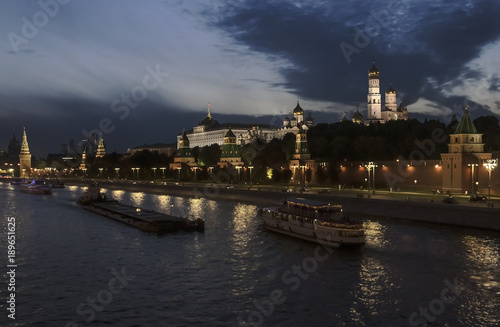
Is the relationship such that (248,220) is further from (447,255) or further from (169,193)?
(169,193)

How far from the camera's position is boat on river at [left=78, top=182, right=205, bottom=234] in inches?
Result: 1900

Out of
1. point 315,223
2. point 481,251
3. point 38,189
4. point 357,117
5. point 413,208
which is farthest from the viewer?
point 357,117

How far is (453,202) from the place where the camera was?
156 feet

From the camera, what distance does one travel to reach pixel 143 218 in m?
53.7

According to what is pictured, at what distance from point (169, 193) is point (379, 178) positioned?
45224 millimetres

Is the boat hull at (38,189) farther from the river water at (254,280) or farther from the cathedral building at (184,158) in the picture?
the river water at (254,280)

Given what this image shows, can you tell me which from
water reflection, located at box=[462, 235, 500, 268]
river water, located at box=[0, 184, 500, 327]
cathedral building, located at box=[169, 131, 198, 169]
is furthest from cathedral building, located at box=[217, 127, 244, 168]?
water reflection, located at box=[462, 235, 500, 268]

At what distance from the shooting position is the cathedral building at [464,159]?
63.2 meters

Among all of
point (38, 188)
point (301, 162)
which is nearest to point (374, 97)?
point (301, 162)

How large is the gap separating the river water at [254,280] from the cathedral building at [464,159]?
68.5ft

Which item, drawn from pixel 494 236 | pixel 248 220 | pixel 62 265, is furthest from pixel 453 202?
pixel 62 265

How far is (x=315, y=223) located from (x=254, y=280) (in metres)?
12.5

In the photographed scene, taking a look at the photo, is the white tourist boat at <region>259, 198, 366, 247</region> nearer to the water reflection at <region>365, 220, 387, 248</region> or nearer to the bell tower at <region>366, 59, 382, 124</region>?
the water reflection at <region>365, 220, 387, 248</region>

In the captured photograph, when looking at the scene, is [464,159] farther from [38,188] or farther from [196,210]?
[38,188]
